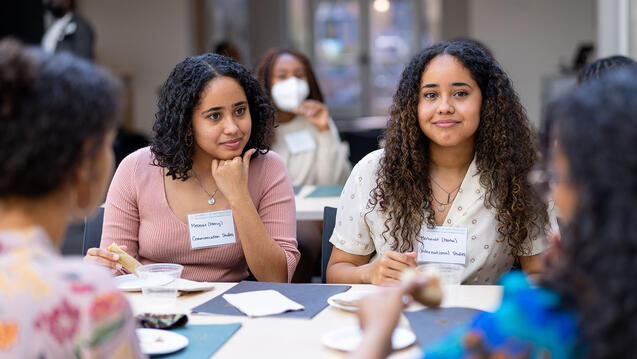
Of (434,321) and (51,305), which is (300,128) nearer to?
(434,321)

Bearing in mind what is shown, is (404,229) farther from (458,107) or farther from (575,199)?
(575,199)

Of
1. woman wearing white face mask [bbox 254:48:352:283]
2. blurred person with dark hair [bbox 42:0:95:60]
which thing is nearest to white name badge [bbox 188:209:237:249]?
woman wearing white face mask [bbox 254:48:352:283]

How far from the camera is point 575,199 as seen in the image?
900mm

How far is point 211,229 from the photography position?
226 centimetres

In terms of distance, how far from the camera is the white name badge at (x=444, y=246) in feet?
6.81

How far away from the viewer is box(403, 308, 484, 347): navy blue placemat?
148 cm

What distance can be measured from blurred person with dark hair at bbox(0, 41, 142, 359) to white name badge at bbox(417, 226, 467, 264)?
3.99 ft

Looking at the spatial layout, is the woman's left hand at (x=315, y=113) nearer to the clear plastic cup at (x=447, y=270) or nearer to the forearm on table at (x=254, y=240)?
the forearm on table at (x=254, y=240)

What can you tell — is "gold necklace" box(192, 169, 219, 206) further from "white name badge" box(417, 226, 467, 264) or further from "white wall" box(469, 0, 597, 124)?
"white wall" box(469, 0, 597, 124)

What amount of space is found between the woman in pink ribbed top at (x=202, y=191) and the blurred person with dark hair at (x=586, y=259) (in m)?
1.33

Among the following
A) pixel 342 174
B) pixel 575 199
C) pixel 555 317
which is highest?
pixel 575 199

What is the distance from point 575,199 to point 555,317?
6.3 inches

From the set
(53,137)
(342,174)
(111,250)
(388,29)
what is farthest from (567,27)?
(53,137)

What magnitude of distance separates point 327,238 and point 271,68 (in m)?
2.02
